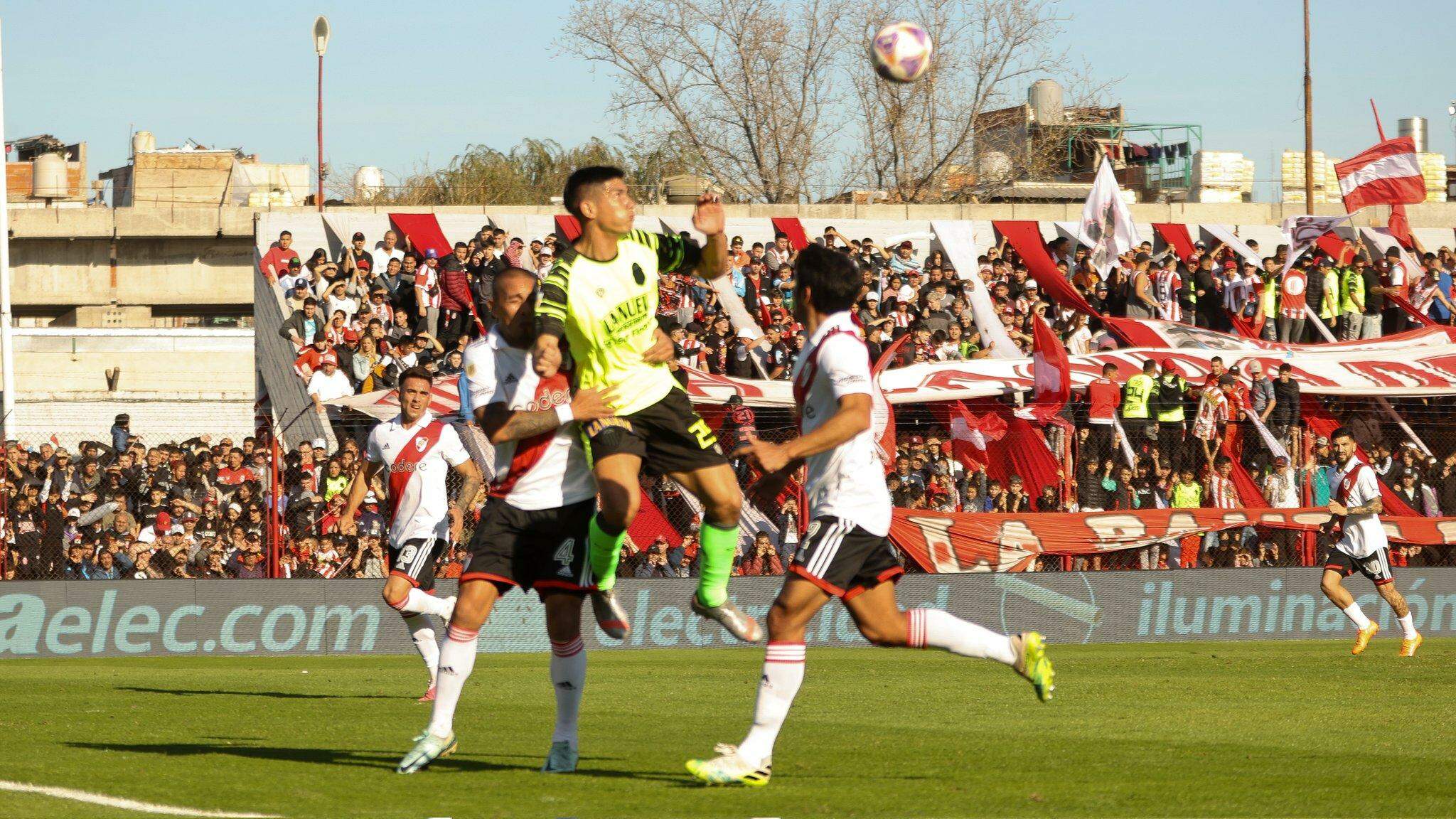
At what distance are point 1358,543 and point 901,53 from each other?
792 cm

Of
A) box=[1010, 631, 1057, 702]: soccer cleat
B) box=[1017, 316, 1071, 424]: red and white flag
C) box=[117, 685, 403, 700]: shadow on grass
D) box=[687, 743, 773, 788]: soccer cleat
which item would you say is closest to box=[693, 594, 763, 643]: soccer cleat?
box=[687, 743, 773, 788]: soccer cleat

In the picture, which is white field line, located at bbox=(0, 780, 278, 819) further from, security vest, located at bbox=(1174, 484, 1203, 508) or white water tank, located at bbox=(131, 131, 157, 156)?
white water tank, located at bbox=(131, 131, 157, 156)

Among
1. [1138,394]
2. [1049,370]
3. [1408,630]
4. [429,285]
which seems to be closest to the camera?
[1408,630]

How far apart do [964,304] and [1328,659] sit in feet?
39.5

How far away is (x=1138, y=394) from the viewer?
21.7m

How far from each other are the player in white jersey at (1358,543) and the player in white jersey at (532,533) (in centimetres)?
1212

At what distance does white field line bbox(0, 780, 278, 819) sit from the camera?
5.57 metres

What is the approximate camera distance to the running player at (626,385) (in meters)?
7.11

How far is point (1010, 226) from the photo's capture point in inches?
1195

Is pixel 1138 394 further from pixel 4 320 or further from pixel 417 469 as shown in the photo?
pixel 4 320

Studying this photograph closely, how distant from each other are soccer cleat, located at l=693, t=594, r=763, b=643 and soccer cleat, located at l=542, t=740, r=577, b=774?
0.85 meters

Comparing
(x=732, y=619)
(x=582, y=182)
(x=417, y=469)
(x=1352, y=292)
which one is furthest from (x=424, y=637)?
(x=1352, y=292)

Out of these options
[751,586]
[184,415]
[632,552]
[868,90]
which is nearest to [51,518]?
[632,552]

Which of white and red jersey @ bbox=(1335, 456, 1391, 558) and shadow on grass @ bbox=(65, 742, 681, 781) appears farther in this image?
white and red jersey @ bbox=(1335, 456, 1391, 558)
